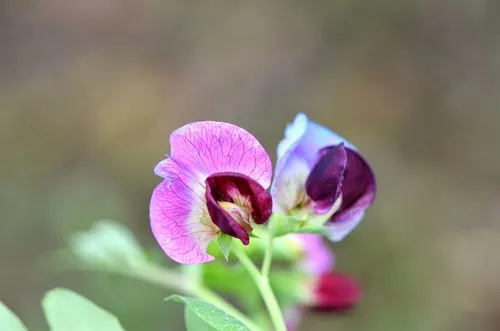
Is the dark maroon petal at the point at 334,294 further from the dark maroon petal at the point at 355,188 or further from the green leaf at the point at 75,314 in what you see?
the green leaf at the point at 75,314

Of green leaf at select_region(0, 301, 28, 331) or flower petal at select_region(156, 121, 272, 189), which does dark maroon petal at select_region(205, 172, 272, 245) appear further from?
green leaf at select_region(0, 301, 28, 331)

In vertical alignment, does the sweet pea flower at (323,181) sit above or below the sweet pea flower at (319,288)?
below

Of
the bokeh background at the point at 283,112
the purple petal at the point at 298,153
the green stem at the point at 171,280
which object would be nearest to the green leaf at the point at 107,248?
the green stem at the point at 171,280

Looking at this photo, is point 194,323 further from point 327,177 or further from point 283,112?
point 283,112

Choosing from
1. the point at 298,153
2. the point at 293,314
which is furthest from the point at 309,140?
the point at 293,314

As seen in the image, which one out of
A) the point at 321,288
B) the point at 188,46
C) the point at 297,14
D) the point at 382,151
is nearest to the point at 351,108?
the point at 382,151

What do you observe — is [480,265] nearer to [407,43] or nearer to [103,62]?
[407,43]
